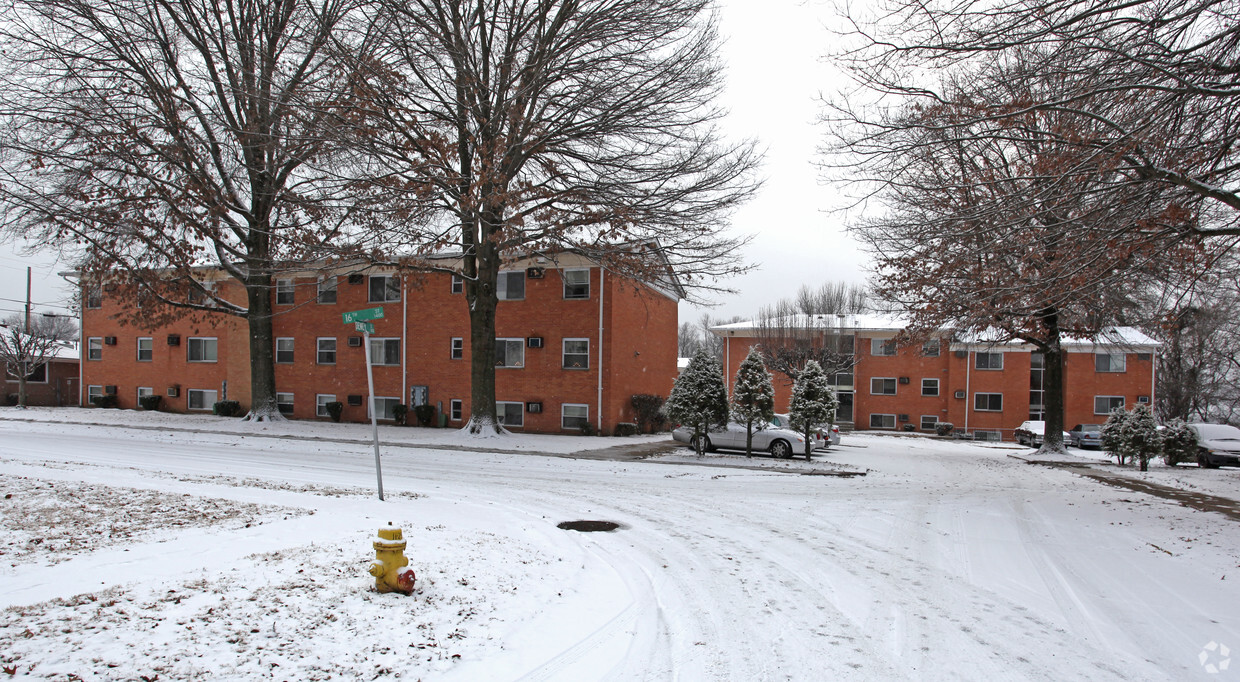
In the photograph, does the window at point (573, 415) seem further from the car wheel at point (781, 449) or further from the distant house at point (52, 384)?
the distant house at point (52, 384)

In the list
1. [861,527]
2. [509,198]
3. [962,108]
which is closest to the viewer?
[861,527]

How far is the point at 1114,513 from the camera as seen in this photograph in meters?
11.1

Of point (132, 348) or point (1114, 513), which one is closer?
point (1114, 513)

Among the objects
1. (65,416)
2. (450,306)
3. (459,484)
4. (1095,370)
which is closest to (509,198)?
(459,484)

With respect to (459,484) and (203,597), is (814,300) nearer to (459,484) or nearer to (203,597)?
(459,484)

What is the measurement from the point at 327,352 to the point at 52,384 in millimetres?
26356

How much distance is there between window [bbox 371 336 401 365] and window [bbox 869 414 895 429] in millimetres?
29528

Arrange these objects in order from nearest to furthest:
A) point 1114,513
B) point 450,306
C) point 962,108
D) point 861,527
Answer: point 861,527, point 962,108, point 1114,513, point 450,306

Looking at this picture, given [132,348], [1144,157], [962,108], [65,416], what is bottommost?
[65,416]

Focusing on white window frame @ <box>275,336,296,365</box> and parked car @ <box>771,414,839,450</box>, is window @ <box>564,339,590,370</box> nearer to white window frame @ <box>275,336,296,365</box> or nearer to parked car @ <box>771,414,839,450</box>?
parked car @ <box>771,414,839,450</box>

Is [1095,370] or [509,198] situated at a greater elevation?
[509,198]

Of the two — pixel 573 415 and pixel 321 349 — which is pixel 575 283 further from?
pixel 321 349

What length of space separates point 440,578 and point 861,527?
5.97 m

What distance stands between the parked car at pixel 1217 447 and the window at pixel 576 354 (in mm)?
20010
